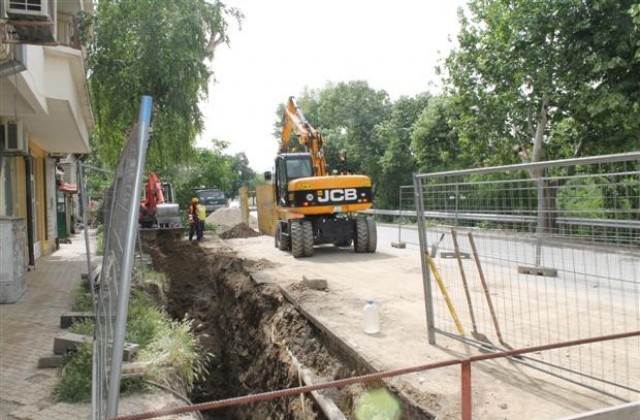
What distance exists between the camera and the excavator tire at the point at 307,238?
1447 centimetres

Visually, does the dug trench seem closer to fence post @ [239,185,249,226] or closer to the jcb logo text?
the jcb logo text

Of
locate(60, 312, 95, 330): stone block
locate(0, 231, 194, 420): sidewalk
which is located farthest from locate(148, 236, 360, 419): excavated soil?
locate(0, 231, 194, 420): sidewalk

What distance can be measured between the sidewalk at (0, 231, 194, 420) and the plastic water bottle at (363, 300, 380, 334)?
8.77 ft

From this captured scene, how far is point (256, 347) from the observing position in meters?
9.20

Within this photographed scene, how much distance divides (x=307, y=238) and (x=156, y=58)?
7.88m

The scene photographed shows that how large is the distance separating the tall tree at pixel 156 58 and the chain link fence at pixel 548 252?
13.6 meters

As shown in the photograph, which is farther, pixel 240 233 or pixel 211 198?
pixel 211 198

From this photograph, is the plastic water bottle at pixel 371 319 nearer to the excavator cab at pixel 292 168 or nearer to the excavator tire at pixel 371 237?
the excavator tire at pixel 371 237

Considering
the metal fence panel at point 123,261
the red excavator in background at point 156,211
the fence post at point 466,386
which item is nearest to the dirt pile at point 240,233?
the red excavator in background at point 156,211

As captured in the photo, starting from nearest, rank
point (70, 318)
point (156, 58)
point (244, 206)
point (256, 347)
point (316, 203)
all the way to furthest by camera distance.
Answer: point (70, 318)
point (256, 347)
point (316, 203)
point (156, 58)
point (244, 206)

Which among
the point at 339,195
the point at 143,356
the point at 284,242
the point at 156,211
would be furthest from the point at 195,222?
the point at 143,356

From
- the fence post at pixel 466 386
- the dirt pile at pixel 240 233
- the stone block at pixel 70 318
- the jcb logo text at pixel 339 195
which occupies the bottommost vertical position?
the stone block at pixel 70 318

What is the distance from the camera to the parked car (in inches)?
1517

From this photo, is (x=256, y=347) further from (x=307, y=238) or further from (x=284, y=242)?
(x=284, y=242)
